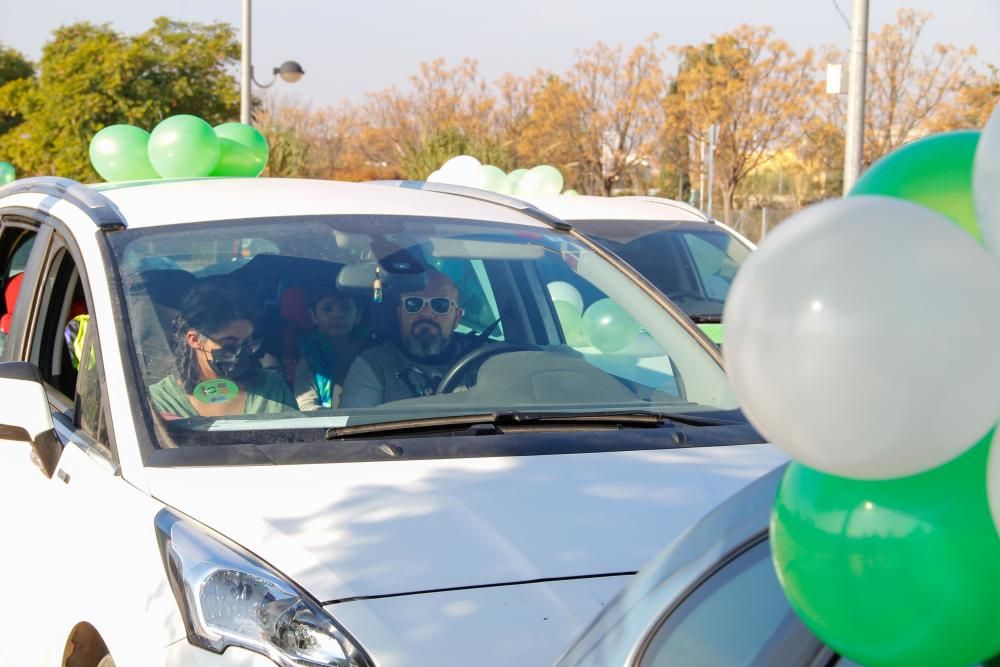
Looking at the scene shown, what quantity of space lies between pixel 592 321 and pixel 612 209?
144 inches

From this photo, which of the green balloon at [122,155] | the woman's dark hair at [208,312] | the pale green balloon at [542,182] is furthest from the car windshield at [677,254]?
the woman's dark hair at [208,312]

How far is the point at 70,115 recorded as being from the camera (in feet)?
91.0

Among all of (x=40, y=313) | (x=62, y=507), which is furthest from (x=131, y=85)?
(x=62, y=507)

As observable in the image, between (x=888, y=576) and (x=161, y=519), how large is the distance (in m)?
1.81

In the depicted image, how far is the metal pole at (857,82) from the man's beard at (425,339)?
8.65 m

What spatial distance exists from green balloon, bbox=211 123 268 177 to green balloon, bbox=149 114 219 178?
0.29 meters

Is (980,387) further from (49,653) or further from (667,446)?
(49,653)

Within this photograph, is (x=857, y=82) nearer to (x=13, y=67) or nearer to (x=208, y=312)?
(x=208, y=312)

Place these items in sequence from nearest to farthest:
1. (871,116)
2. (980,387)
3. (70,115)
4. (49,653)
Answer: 1. (980,387)
2. (49,653)
3. (70,115)
4. (871,116)

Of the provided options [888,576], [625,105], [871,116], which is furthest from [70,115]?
[888,576]

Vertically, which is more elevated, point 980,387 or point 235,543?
point 980,387

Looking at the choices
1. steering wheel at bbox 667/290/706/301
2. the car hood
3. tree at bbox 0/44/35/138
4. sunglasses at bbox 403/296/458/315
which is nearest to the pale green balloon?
steering wheel at bbox 667/290/706/301

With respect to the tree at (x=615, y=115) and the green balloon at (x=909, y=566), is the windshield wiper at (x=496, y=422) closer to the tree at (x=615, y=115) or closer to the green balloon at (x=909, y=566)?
the green balloon at (x=909, y=566)

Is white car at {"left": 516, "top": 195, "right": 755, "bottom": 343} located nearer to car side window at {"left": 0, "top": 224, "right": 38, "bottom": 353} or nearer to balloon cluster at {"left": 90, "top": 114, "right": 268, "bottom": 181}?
balloon cluster at {"left": 90, "top": 114, "right": 268, "bottom": 181}
